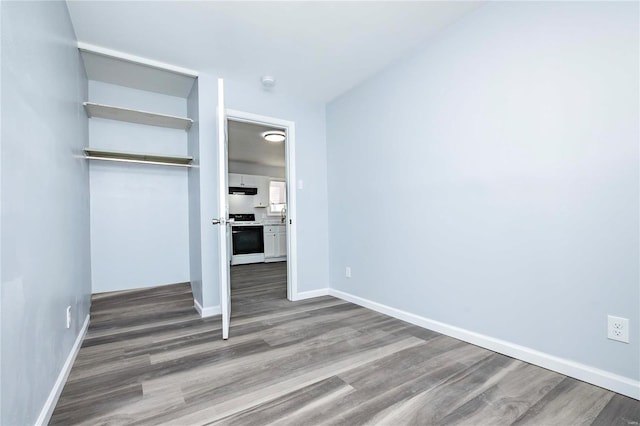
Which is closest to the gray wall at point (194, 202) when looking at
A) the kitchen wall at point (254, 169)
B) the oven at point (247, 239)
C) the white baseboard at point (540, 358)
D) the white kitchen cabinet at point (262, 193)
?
the white baseboard at point (540, 358)

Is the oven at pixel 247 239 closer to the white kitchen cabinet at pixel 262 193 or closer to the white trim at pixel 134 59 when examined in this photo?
the white kitchen cabinet at pixel 262 193

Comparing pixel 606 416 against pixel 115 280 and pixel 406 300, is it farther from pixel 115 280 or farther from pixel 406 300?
pixel 115 280

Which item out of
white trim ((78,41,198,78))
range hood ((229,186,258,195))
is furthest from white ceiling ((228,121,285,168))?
white trim ((78,41,198,78))

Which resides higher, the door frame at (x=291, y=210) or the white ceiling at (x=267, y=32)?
the white ceiling at (x=267, y=32)

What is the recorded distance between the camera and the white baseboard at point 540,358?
4.76 feet

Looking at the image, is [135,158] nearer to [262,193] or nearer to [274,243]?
[274,243]

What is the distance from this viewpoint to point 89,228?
2945 millimetres

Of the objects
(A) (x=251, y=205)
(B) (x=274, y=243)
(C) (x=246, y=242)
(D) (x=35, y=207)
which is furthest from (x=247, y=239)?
(D) (x=35, y=207)

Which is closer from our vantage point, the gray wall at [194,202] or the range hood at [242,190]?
the gray wall at [194,202]

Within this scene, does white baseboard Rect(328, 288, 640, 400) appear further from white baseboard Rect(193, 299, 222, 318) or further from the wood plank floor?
white baseboard Rect(193, 299, 222, 318)

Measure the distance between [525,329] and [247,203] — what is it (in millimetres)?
6069

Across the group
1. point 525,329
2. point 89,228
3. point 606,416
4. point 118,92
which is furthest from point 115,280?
point 606,416

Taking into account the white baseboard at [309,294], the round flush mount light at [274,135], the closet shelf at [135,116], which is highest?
the round flush mount light at [274,135]

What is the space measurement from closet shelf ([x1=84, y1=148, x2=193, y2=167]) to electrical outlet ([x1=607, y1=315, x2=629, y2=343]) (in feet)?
12.0
